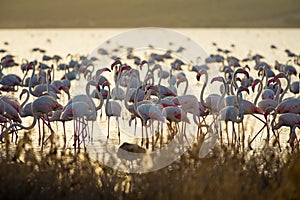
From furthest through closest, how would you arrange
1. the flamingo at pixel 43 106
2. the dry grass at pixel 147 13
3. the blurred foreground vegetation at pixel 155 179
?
the dry grass at pixel 147 13 → the flamingo at pixel 43 106 → the blurred foreground vegetation at pixel 155 179

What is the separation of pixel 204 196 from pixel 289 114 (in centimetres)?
407

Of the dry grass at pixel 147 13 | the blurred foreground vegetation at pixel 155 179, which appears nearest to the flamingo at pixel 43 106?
the blurred foreground vegetation at pixel 155 179

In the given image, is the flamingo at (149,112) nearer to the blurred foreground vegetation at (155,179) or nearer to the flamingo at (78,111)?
the flamingo at (78,111)

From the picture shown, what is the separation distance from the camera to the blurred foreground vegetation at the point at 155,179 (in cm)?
645

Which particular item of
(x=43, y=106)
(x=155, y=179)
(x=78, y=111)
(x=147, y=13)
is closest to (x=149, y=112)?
(x=78, y=111)

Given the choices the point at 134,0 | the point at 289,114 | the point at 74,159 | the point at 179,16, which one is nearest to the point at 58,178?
the point at 74,159

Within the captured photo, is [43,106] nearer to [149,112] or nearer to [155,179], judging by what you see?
[149,112]

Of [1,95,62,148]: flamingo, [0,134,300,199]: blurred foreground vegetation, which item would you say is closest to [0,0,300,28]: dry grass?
[1,95,62,148]: flamingo

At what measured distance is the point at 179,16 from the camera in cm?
6738

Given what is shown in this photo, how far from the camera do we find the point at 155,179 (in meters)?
6.80

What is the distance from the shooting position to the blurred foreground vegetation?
645 cm

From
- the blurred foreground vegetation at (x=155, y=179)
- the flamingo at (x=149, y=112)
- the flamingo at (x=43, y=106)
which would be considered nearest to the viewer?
the blurred foreground vegetation at (x=155, y=179)

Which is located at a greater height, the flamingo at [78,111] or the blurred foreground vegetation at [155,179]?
the flamingo at [78,111]

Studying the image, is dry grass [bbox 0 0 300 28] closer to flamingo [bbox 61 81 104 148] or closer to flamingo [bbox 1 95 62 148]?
flamingo [bbox 61 81 104 148]
